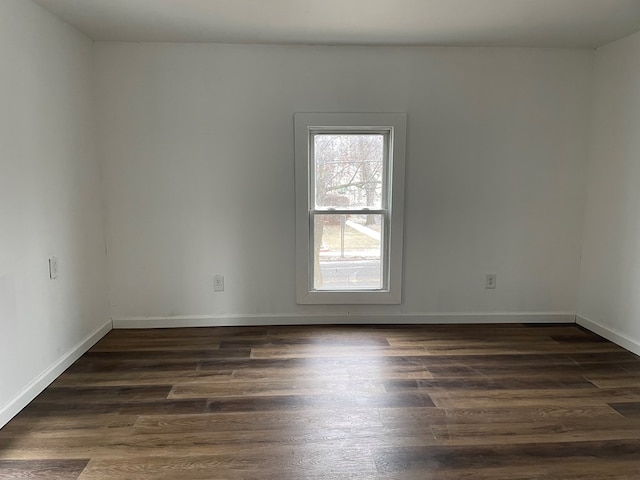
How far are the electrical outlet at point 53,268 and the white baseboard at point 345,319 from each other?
944 millimetres

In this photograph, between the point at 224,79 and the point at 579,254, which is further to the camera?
the point at 579,254

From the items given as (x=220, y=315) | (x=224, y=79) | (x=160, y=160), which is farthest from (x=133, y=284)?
(x=224, y=79)

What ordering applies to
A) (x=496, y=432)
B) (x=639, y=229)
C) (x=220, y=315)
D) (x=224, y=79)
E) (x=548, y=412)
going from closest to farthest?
(x=496, y=432) < (x=548, y=412) < (x=639, y=229) < (x=224, y=79) < (x=220, y=315)

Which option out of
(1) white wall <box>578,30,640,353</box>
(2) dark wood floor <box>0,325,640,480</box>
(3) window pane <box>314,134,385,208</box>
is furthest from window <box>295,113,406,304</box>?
(1) white wall <box>578,30,640,353</box>

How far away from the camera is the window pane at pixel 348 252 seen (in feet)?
11.7

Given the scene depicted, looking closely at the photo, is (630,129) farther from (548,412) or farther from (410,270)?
(548,412)

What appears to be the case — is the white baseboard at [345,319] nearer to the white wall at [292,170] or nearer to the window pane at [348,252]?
the white wall at [292,170]

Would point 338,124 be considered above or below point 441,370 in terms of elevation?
above

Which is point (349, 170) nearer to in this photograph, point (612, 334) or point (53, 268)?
point (53, 268)

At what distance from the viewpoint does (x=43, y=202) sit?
2.56m

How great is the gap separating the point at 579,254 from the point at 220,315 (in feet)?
10.1

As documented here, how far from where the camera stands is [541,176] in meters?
3.50

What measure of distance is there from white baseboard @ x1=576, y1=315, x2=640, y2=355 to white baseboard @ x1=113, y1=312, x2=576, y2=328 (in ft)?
0.36

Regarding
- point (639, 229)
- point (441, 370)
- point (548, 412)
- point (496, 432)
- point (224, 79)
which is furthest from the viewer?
point (224, 79)
